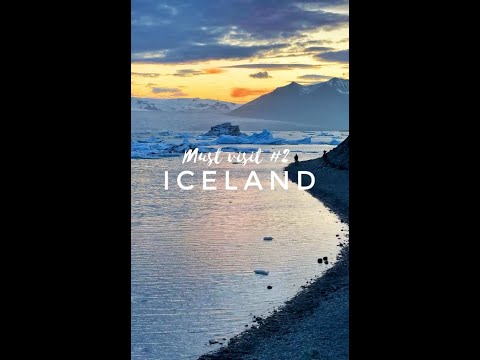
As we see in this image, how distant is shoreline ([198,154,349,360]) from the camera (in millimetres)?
4312

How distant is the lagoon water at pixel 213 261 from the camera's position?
5.14 m

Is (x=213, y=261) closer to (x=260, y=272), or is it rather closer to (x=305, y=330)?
(x=260, y=272)

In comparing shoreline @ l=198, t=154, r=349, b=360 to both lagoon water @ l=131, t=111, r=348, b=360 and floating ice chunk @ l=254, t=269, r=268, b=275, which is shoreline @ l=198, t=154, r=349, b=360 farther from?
floating ice chunk @ l=254, t=269, r=268, b=275

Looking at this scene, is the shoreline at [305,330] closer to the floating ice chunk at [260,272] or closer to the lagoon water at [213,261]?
the lagoon water at [213,261]

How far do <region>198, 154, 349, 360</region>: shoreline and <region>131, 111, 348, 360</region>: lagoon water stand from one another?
0.17 metres

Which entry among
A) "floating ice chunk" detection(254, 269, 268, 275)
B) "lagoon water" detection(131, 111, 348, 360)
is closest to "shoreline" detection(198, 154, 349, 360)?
"lagoon water" detection(131, 111, 348, 360)

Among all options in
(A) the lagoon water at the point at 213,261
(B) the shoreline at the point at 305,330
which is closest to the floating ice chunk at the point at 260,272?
(A) the lagoon water at the point at 213,261

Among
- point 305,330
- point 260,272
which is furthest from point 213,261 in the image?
point 305,330

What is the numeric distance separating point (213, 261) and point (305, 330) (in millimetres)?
3087

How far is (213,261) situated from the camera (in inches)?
301
